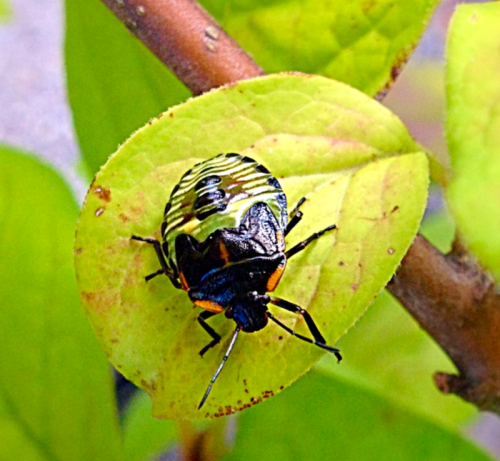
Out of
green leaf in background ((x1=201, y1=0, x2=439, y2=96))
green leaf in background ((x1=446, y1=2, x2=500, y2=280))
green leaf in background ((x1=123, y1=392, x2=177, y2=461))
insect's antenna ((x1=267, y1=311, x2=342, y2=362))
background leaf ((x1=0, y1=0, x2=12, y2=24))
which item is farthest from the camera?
background leaf ((x1=0, y1=0, x2=12, y2=24))

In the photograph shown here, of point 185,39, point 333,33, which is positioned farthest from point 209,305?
point 333,33

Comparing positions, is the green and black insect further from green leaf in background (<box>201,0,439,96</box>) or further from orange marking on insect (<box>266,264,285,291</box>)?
green leaf in background (<box>201,0,439,96</box>)

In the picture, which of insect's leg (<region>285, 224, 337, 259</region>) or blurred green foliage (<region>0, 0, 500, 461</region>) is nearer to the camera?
insect's leg (<region>285, 224, 337, 259</region>)

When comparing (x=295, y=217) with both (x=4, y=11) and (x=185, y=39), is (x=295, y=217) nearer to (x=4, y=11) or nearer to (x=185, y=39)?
(x=185, y=39)

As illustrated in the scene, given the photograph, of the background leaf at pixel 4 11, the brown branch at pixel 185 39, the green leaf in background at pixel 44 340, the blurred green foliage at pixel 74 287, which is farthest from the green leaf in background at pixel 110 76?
the background leaf at pixel 4 11

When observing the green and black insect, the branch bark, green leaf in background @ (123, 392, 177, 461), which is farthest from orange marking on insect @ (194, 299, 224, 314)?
green leaf in background @ (123, 392, 177, 461)

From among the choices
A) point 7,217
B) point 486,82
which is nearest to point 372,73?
point 486,82

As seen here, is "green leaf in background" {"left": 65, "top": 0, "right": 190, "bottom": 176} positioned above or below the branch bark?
below

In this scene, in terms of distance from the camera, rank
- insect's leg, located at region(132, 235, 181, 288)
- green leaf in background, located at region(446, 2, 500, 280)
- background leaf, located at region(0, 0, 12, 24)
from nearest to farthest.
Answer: green leaf in background, located at region(446, 2, 500, 280) < insect's leg, located at region(132, 235, 181, 288) < background leaf, located at region(0, 0, 12, 24)

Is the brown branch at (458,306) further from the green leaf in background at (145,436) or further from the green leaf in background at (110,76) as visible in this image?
the green leaf in background at (145,436)
